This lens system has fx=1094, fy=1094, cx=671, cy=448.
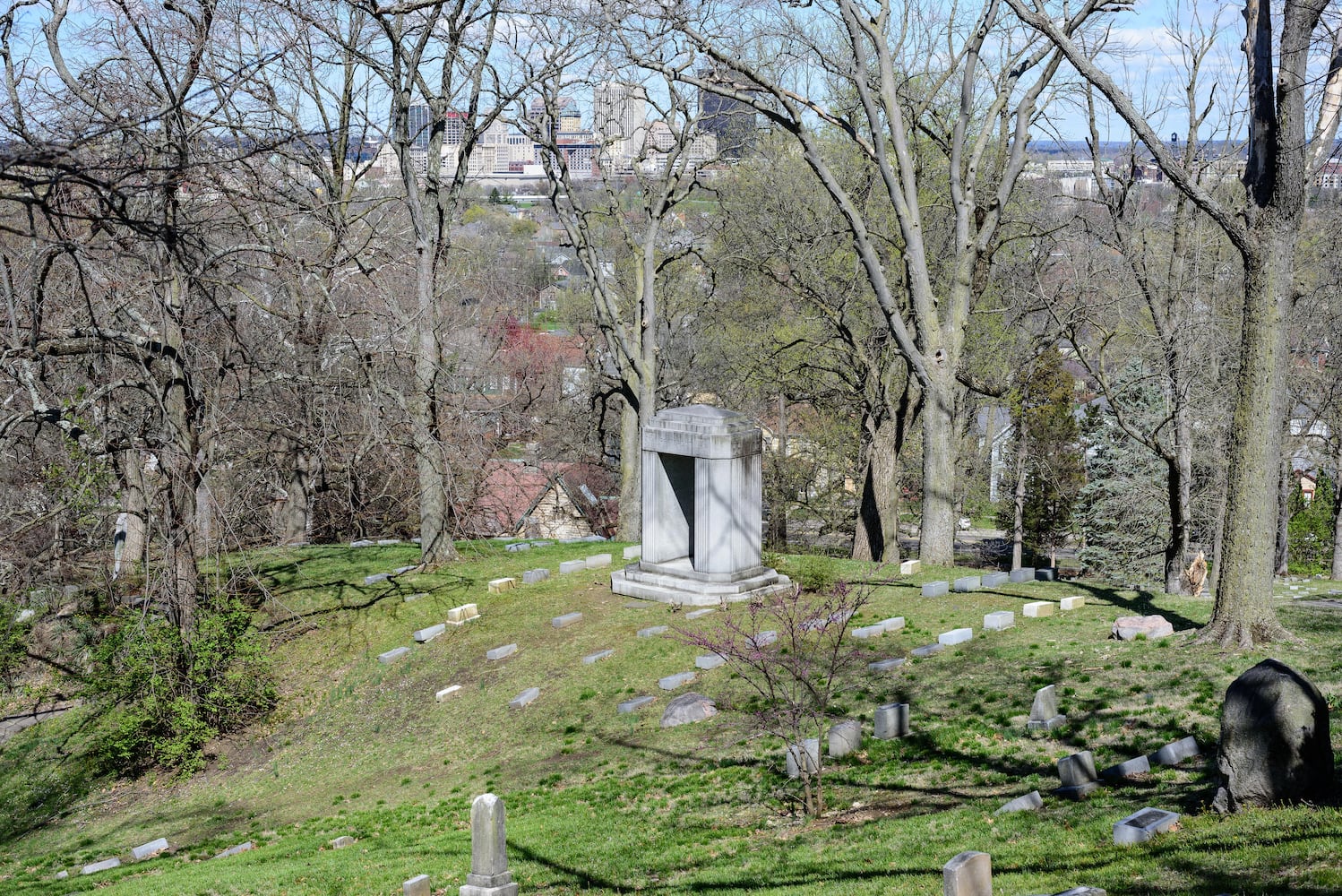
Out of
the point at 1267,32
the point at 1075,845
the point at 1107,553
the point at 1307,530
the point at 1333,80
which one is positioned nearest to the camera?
the point at 1075,845

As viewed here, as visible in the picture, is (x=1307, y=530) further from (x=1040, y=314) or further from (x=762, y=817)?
(x=762, y=817)

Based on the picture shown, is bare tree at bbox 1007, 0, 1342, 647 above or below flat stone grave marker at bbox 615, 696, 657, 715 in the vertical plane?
above

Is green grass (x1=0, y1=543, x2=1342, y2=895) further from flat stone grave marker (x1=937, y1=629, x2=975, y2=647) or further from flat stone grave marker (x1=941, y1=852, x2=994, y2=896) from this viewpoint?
flat stone grave marker (x1=941, y1=852, x2=994, y2=896)

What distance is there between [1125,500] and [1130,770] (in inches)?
960

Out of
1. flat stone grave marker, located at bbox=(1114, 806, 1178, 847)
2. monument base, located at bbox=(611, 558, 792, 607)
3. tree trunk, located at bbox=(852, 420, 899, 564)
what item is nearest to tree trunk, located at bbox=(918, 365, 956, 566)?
monument base, located at bbox=(611, 558, 792, 607)

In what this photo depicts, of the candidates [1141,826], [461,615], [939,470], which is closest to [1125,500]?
[939,470]

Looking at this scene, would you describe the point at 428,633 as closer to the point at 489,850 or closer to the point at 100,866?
the point at 100,866

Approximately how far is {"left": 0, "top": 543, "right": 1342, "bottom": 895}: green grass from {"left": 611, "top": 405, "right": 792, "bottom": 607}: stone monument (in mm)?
597

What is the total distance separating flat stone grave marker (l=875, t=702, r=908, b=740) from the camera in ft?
32.5

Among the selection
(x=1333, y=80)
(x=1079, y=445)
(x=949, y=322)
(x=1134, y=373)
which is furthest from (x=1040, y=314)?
(x=1333, y=80)

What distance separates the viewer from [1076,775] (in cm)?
794

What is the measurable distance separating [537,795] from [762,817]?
244 centimetres

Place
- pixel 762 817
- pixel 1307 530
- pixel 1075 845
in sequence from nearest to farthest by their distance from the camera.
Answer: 1. pixel 1075 845
2. pixel 762 817
3. pixel 1307 530

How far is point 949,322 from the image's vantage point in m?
16.5
